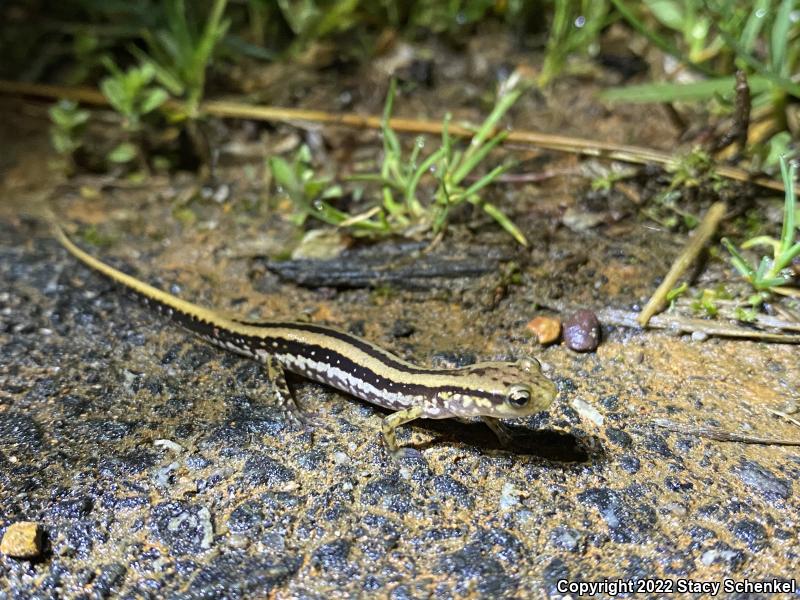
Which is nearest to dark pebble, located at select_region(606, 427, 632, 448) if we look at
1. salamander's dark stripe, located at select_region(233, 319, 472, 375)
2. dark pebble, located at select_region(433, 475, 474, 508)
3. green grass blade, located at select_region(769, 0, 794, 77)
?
dark pebble, located at select_region(433, 475, 474, 508)

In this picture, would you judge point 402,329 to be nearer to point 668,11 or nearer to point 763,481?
point 763,481

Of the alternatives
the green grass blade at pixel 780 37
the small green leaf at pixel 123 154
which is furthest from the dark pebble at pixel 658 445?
the small green leaf at pixel 123 154

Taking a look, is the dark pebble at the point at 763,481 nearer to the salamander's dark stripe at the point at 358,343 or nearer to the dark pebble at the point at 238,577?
the salamander's dark stripe at the point at 358,343

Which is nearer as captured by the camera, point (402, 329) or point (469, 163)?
point (402, 329)

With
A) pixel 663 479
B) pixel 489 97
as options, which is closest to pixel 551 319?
pixel 663 479

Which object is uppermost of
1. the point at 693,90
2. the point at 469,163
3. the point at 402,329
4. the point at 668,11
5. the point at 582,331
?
the point at 668,11

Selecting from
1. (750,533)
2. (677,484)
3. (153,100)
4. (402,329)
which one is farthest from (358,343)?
(153,100)
